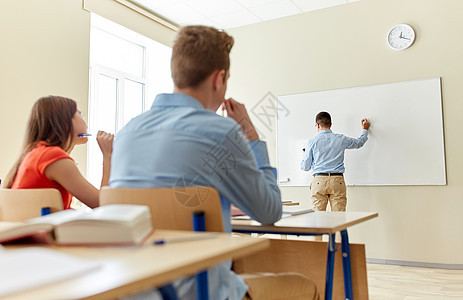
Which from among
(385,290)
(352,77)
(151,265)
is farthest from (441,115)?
(151,265)

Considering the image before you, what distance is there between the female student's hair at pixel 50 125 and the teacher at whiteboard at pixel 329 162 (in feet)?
9.49

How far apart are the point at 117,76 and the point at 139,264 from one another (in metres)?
4.52

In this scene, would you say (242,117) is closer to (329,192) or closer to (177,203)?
(177,203)

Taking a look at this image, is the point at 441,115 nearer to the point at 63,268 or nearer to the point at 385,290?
the point at 385,290

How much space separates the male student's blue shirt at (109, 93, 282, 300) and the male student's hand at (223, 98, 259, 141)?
265 mm

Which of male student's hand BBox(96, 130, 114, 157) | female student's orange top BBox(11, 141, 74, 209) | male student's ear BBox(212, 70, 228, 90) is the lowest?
female student's orange top BBox(11, 141, 74, 209)

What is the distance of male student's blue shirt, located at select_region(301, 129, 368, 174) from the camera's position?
13.5 ft

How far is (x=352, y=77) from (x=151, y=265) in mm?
4203

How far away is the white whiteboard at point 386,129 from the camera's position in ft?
12.9

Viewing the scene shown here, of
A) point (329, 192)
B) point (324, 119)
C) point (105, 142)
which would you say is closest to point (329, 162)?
point (329, 192)

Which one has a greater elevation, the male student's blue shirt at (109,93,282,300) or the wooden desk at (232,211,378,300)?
the male student's blue shirt at (109,93,282,300)

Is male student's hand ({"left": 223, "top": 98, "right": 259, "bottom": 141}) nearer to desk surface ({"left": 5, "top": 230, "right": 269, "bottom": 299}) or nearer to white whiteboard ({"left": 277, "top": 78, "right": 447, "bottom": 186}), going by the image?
desk surface ({"left": 5, "top": 230, "right": 269, "bottom": 299})

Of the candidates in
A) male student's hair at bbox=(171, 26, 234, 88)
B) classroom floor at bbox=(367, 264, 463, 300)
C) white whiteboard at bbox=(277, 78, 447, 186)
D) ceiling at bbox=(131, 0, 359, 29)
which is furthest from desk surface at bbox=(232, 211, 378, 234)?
ceiling at bbox=(131, 0, 359, 29)

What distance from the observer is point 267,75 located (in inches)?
194
